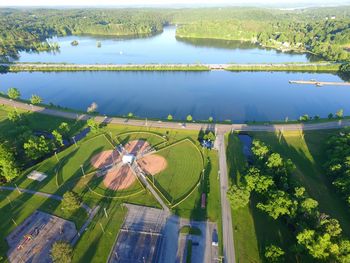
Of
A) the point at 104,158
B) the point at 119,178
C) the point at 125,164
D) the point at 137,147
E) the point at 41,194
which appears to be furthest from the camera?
the point at 137,147

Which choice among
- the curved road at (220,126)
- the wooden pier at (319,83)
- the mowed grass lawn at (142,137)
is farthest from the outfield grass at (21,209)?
the wooden pier at (319,83)

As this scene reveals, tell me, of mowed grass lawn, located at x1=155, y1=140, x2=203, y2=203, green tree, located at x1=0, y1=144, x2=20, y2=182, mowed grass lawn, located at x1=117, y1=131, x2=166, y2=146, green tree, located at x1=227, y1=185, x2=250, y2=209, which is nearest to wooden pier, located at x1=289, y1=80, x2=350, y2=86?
mowed grass lawn, located at x1=155, y1=140, x2=203, y2=203

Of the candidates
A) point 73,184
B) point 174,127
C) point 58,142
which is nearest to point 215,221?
point 73,184

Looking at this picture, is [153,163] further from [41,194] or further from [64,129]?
[64,129]

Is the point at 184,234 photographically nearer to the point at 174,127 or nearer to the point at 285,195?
the point at 285,195

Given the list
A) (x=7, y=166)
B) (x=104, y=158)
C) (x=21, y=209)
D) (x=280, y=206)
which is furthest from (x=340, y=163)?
(x=7, y=166)

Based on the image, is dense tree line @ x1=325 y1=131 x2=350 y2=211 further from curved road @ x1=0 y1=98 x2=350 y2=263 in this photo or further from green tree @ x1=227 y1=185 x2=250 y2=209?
green tree @ x1=227 y1=185 x2=250 y2=209
